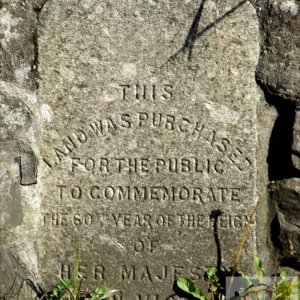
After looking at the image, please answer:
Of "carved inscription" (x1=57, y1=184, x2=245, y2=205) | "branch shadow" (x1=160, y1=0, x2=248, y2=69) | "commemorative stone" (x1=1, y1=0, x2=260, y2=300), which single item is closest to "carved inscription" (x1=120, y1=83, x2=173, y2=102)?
"commemorative stone" (x1=1, y1=0, x2=260, y2=300)

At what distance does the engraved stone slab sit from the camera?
2871 mm

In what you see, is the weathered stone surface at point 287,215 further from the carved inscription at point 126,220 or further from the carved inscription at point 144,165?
the carved inscription at point 144,165

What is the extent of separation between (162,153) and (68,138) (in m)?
0.45

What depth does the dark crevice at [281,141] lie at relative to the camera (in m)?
2.96

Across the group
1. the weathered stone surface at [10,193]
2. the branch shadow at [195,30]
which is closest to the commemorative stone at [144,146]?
the branch shadow at [195,30]

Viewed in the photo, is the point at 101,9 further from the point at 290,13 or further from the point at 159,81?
the point at 290,13

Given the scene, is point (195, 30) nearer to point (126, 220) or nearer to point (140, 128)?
point (140, 128)

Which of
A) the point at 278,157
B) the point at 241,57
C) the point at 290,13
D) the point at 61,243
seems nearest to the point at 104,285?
the point at 61,243

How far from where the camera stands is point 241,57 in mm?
2887

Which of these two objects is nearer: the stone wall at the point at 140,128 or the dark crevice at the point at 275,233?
the stone wall at the point at 140,128

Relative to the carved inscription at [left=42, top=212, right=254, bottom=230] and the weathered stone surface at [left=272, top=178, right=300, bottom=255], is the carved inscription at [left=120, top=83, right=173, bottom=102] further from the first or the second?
the weathered stone surface at [left=272, top=178, right=300, bottom=255]

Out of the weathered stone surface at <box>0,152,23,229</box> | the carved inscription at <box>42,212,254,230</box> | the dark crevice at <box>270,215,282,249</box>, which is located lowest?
the dark crevice at <box>270,215,282,249</box>

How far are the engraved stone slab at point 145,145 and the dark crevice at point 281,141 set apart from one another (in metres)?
0.14

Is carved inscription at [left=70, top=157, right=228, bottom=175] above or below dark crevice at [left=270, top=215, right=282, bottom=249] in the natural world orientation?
above
